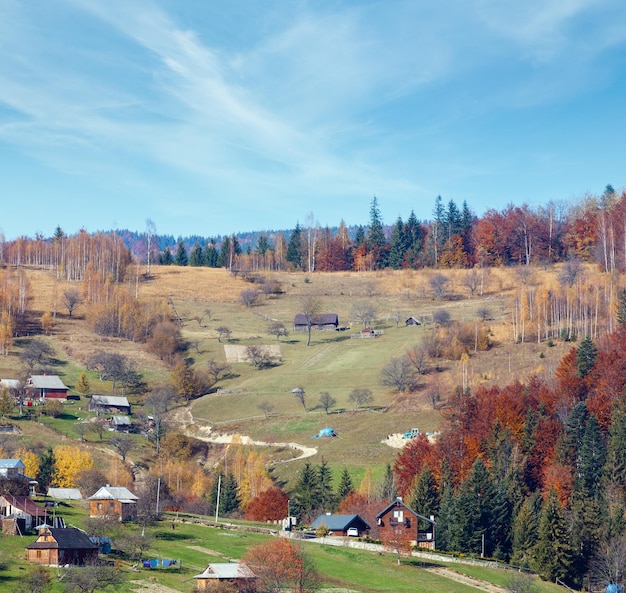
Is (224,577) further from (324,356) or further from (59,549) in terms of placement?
(324,356)

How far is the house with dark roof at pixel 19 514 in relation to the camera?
7031 cm

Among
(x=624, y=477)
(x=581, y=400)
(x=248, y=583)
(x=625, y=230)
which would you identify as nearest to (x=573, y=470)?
(x=624, y=477)

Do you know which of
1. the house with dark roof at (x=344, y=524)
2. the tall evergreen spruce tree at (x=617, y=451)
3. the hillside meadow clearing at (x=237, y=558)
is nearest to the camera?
the hillside meadow clearing at (x=237, y=558)

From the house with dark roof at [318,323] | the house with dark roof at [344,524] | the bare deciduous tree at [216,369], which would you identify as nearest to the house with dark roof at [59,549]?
the house with dark roof at [344,524]

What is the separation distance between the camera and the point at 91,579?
182 ft

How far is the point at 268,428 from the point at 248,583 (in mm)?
63777

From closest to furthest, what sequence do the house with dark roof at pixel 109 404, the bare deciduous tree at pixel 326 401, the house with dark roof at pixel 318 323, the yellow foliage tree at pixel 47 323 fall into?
the house with dark roof at pixel 109 404 < the bare deciduous tree at pixel 326 401 < the yellow foliage tree at pixel 47 323 < the house with dark roof at pixel 318 323

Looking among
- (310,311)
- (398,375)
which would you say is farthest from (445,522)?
(310,311)

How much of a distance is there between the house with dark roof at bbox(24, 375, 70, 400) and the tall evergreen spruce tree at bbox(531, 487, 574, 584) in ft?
242

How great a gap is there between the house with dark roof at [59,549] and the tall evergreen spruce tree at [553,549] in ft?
113

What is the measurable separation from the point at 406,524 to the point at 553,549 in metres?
12.4

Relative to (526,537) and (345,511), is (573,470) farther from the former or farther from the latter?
(345,511)

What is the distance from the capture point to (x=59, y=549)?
62719 millimetres

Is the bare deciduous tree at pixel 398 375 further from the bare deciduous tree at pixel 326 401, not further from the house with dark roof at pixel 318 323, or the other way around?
the house with dark roof at pixel 318 323
